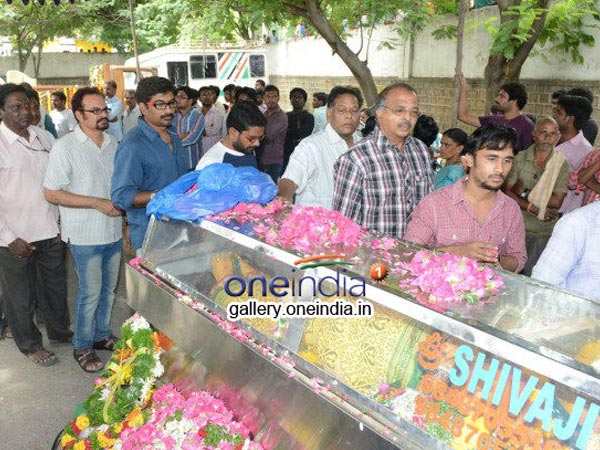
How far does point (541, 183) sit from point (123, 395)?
3547 mm

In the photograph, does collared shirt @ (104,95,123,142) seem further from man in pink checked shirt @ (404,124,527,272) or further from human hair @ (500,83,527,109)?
man in pink checked shirt @ (404,124,527,272)

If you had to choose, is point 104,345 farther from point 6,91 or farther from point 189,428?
point 189,428

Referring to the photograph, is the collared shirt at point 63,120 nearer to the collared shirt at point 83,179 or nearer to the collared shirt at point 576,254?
the collared shirt at point 83,179

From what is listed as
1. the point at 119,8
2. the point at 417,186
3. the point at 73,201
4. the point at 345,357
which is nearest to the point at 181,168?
→ the point at 73,201

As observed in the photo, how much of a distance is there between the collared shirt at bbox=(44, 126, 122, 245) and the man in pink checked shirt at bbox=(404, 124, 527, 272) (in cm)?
221

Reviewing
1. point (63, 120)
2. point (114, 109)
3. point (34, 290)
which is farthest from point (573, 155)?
point (63, 120)

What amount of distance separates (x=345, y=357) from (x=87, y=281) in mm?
2518

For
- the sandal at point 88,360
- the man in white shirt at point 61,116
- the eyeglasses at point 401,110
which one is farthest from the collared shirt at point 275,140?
the eyeglasses at point 401,110

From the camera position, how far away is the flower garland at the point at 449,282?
77.8 inches

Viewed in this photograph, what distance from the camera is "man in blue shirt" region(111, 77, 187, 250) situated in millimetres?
3529

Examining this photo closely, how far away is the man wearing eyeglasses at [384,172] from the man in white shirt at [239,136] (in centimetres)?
81

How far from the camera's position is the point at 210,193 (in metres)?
3.13

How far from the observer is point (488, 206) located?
9.46 feet

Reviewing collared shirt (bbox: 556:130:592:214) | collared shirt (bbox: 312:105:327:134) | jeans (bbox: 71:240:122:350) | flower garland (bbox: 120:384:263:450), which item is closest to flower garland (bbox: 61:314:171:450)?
Result: flower garland (bbox: 120:384:263:450)
